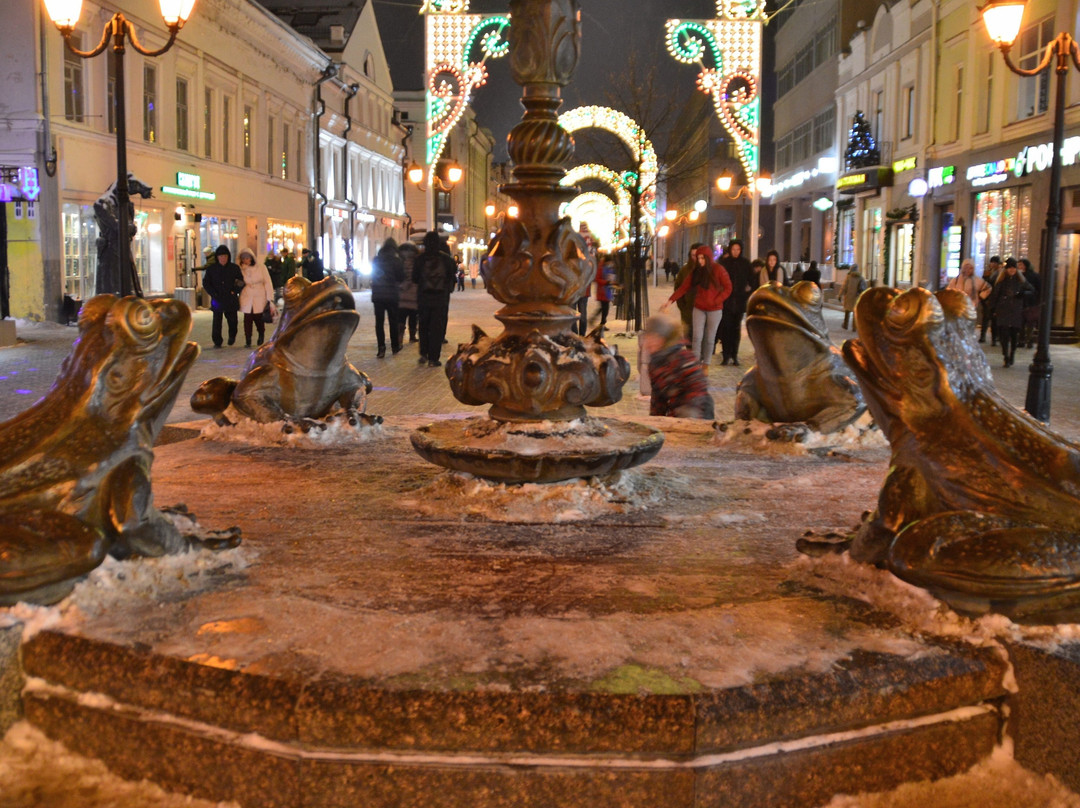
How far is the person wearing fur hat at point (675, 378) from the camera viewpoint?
8039 millimetres

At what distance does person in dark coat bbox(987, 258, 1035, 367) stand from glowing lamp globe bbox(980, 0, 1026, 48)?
217 inches

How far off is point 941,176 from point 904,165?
13.3ft

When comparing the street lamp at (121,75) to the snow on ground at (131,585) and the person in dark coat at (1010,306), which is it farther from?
the person in dark coat at (1010,306)

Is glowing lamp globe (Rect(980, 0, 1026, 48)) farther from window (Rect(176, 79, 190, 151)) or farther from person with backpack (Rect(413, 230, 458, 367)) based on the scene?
window (Rect(176, 79, 190, 151))

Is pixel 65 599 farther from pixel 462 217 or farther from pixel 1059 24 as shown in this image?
pixel 462 217

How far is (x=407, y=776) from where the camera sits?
8.63 ft

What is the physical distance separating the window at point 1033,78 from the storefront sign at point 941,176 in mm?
4091

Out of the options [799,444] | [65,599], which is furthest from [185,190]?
[65,599]

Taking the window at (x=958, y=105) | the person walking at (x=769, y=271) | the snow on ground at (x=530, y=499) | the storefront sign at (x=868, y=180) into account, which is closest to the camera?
the snow on ground at (x=530, y=499)

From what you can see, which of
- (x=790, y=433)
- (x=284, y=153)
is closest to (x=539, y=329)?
(x=790, y=433)

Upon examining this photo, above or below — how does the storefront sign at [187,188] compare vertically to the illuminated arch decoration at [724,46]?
below

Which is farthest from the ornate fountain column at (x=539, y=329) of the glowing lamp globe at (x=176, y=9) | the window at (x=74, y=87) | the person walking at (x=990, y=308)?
the window at (x=74, y=87)

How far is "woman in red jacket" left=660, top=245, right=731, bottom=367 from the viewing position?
48.6 ft

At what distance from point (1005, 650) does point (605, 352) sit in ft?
8.37
